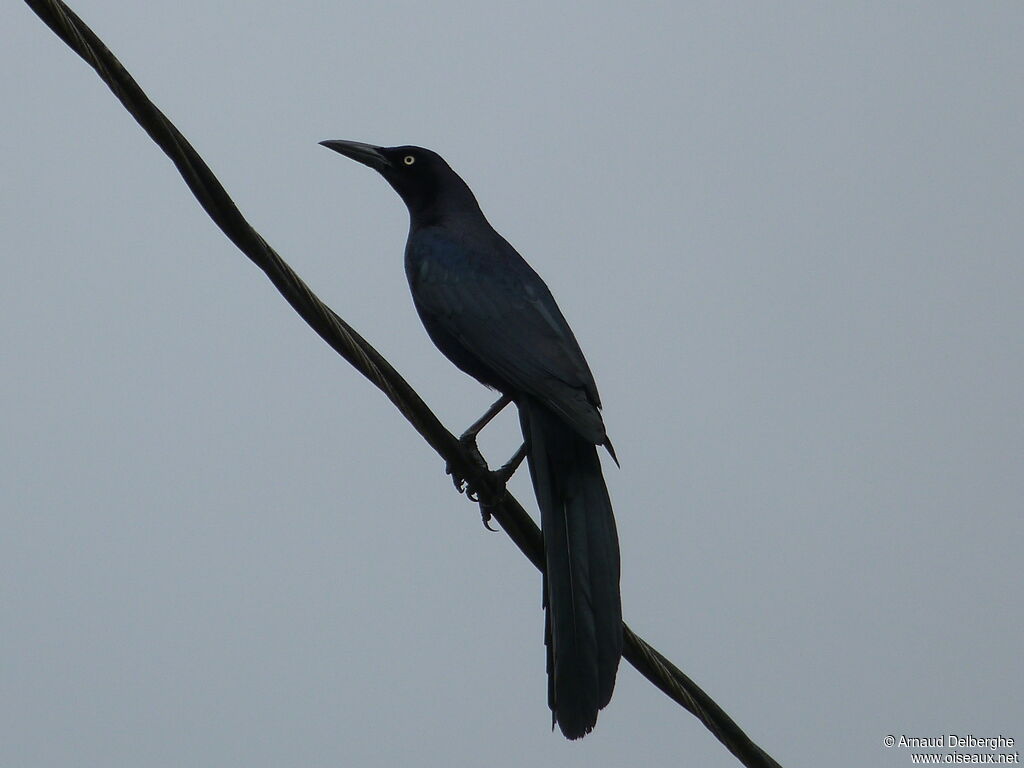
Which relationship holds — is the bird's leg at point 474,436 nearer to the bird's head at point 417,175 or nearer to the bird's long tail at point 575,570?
the bird's long tail at point 575,570

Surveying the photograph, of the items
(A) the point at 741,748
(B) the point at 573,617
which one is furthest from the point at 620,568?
(A) the point at 741,748

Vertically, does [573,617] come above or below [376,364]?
below

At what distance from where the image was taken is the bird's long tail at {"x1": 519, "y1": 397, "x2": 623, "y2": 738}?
3.88 m

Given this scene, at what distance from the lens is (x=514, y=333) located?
4.81 m

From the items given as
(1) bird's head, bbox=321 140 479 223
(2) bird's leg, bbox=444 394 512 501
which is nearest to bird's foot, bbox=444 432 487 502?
(2) bird's leg, bbox=444 394 512 501

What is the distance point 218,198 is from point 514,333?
6.44 ft

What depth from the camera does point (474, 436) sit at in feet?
15.6

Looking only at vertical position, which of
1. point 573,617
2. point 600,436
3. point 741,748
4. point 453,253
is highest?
point 453,253

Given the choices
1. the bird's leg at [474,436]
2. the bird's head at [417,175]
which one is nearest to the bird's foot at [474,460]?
the bird's leg at [474,436]

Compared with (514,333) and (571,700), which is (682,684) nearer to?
(571,700)

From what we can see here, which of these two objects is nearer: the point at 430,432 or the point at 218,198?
the point at 218,198

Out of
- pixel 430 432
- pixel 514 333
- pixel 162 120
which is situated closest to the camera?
pixel 162 120

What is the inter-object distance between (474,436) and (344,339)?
153 centimetres

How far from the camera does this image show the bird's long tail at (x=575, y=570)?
3.88m
